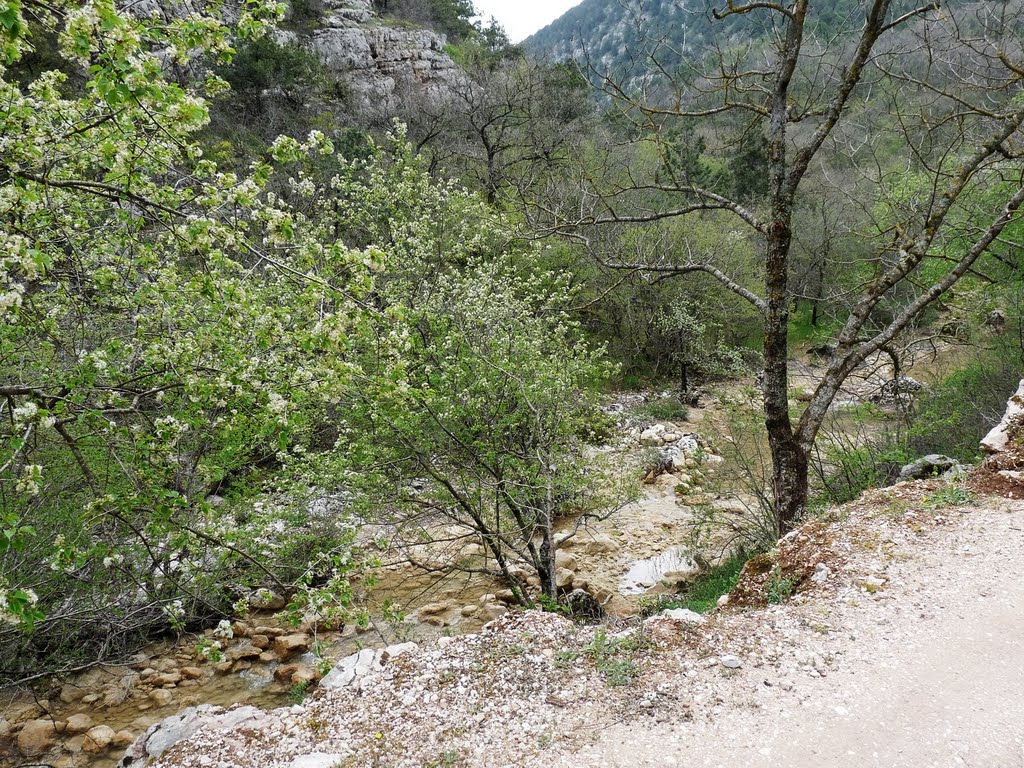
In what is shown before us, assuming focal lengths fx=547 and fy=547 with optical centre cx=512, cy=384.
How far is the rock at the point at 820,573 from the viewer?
199 inches

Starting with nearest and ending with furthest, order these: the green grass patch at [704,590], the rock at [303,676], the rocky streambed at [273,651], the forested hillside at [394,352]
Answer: the forested hillside at [394,352] → the rocky streambed at [273,651] → the green grass patch at [704,590] → the rock at [303,676]

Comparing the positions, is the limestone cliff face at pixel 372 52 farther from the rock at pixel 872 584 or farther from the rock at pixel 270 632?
the rock at pixel 872 584

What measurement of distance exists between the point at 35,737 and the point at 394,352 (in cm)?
748

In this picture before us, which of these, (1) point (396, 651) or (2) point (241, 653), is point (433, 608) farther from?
(1) point (396, 651)

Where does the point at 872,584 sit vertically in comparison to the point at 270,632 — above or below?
above

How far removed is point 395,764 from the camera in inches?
151

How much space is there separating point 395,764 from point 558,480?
4.75 meters

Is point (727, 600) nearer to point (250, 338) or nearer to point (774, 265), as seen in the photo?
point (774, 265)

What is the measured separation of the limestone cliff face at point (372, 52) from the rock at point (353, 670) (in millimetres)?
33723

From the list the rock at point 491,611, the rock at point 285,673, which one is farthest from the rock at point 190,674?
the rock at point 491,611

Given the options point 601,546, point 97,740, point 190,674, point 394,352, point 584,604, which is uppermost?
point 394,352

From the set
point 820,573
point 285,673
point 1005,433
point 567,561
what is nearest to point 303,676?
point 285,673

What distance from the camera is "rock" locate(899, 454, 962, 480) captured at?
24.3ft

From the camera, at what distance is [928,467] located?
7.60 metres
